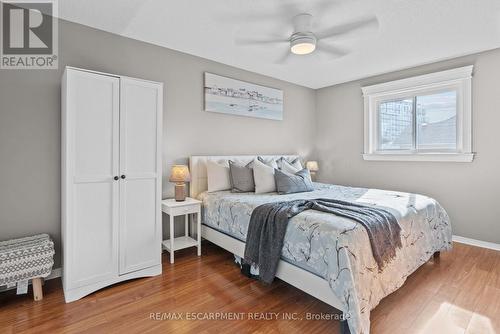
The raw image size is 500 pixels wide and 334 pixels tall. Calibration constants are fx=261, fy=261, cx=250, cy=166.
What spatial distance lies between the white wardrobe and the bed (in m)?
0.76

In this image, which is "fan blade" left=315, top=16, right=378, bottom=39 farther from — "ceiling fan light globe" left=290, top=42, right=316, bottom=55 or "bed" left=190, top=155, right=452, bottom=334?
"bed" left=190, top=155, right=452, bottom=334

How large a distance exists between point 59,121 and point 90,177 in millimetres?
773

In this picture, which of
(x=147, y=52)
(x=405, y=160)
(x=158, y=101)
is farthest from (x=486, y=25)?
(x=147, y=52)

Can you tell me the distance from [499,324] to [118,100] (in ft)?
11.4

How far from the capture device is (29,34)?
2449mm

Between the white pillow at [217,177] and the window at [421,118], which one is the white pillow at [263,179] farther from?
the window at [421,118]

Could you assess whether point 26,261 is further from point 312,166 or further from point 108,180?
point 312,166

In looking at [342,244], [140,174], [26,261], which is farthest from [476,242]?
[26,261]

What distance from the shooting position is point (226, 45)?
10.3 ft

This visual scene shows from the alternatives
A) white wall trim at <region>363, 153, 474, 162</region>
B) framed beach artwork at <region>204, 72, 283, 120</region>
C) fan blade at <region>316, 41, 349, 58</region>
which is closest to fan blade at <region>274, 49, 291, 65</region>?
fan blade at <region>316, 41, 349, 58</region>

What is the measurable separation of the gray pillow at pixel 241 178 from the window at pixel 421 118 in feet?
7.48

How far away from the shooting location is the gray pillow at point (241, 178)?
3.31 metres

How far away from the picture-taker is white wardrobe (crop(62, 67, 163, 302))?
218 cm

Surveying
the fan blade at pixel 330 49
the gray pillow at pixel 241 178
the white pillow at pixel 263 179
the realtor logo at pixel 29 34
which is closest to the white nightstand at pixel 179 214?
the gray pillow at pixel 241 178
